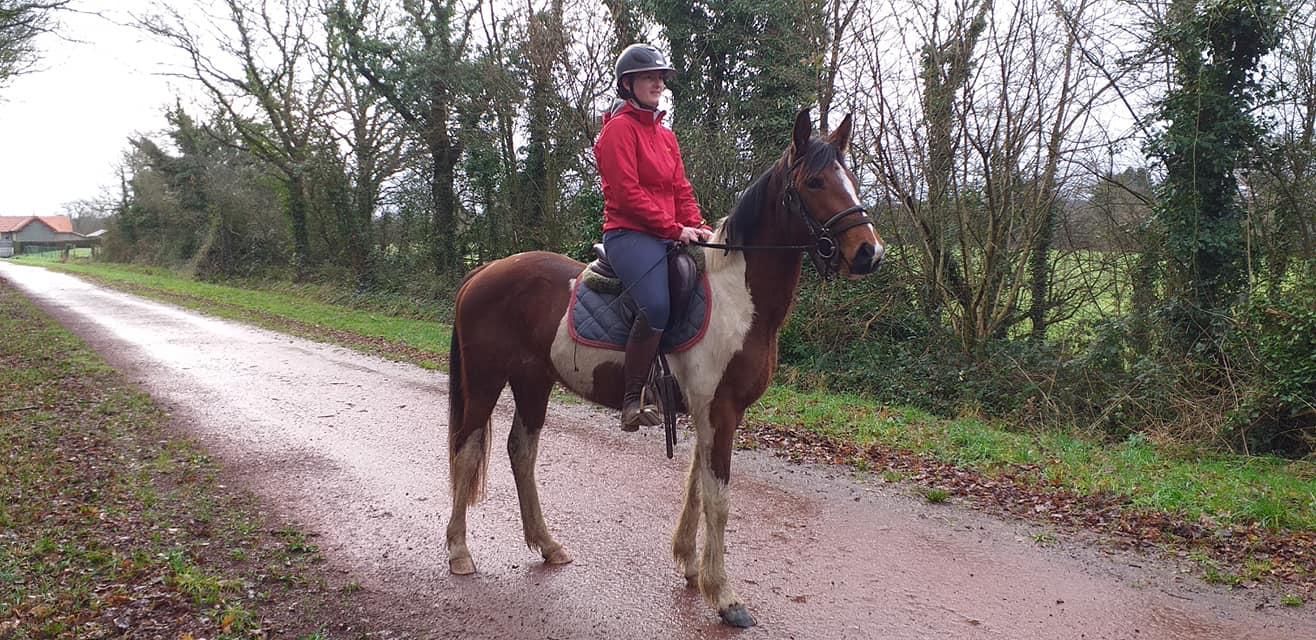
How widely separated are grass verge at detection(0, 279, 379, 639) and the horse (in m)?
1.07

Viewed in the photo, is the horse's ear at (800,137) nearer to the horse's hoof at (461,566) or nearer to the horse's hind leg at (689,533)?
the horse's hind leg at (689,533)

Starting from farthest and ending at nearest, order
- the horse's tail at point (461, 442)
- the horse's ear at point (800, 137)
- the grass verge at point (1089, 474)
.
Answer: the grass verge at point (1089, 474) → the horse's tail at point (461, 442) → the horse's ear at point (800, 137)

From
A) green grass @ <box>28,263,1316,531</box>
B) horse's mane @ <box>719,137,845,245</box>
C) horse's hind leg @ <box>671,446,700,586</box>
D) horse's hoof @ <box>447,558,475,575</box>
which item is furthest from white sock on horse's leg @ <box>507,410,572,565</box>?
green grass @ <box>28,263,1316,531</box>

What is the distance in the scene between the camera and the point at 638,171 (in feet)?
13.6

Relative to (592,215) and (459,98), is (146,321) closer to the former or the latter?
(459,98)

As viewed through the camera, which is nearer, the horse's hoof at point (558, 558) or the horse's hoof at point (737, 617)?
the horse's hoof at point (737, 617)

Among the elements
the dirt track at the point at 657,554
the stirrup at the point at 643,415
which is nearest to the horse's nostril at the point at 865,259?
the stirrup at the point at 643,415

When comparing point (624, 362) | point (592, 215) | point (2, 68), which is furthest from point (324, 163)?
point (624, 362)

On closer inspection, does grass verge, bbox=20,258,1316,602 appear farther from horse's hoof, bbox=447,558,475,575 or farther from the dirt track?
horse's hoof, bbox=447,558,475,575

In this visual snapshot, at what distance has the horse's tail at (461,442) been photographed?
4.82 m

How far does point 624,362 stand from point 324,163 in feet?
78.5

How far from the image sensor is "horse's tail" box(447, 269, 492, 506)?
190 inches

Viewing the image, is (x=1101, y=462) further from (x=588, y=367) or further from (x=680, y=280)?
(x=588, y=367)

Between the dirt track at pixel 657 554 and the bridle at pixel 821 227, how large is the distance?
188 cm
